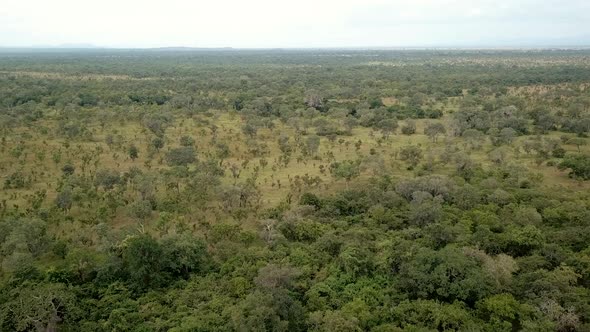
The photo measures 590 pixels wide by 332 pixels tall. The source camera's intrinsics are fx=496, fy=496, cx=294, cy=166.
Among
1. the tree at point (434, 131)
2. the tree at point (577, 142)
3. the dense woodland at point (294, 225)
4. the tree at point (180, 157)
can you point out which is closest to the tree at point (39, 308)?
the dense woodland at point (294, 225)

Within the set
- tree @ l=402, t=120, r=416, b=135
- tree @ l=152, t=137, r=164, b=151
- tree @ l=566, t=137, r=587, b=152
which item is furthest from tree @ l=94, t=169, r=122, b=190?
tree @ l=566, t=137, r=587, b=152

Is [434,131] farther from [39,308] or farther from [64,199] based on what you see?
[39,308]

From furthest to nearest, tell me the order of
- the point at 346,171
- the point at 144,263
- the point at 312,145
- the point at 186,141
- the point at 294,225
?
the point at 186,141, the point at 312,145, the point at 346,171, the point at 294,225, the point at 144,263

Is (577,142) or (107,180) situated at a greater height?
(577,142)

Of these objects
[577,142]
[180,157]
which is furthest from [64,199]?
[577,142]

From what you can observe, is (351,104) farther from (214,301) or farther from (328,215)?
(214,301)

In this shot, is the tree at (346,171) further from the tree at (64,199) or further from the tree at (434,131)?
the tree at (64,199)

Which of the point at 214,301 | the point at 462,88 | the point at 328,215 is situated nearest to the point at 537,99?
the point at 462,88

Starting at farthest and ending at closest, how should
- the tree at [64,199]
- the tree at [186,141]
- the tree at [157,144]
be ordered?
the tree at [186,141], the tree at [157,144], the tree at [64,199]
